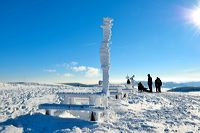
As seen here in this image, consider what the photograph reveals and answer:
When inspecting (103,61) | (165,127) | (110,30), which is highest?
(110,30)

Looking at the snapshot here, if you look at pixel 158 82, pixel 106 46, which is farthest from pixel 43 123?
pixel 158 82

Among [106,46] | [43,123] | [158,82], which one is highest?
[106,46]

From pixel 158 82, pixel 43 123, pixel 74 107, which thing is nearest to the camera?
pixel 43 123

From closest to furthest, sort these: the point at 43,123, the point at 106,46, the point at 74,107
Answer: the point at 43,123
the point at 74,107
the point at 106,46

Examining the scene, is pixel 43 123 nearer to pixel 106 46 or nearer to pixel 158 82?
pixel 106 46

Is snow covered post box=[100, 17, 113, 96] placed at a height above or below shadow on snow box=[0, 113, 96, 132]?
above

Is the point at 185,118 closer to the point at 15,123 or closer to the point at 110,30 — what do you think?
the point at 110,30

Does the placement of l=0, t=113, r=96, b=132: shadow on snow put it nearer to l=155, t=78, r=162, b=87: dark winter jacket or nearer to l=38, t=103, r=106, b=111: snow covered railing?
l=38, t=103, r=106, b=111: snow covered railing

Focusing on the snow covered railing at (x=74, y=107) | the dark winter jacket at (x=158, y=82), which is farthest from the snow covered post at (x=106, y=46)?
the dark winter jacket at (x=158, y=82)

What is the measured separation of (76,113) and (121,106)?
12.8 feet

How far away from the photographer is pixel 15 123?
11461 mm

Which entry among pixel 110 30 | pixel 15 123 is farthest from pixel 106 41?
pixel 15 123

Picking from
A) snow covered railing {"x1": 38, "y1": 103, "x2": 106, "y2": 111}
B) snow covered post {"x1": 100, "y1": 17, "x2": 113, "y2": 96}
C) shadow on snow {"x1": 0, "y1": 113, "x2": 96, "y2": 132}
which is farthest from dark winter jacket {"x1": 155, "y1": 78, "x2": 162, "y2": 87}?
shadow on snow {"x1": 0, "y1": 113, "x2": 96, "y2": 132}

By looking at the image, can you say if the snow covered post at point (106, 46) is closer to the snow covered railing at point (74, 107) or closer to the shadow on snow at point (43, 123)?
the snow covered railing at point (74, 107)
